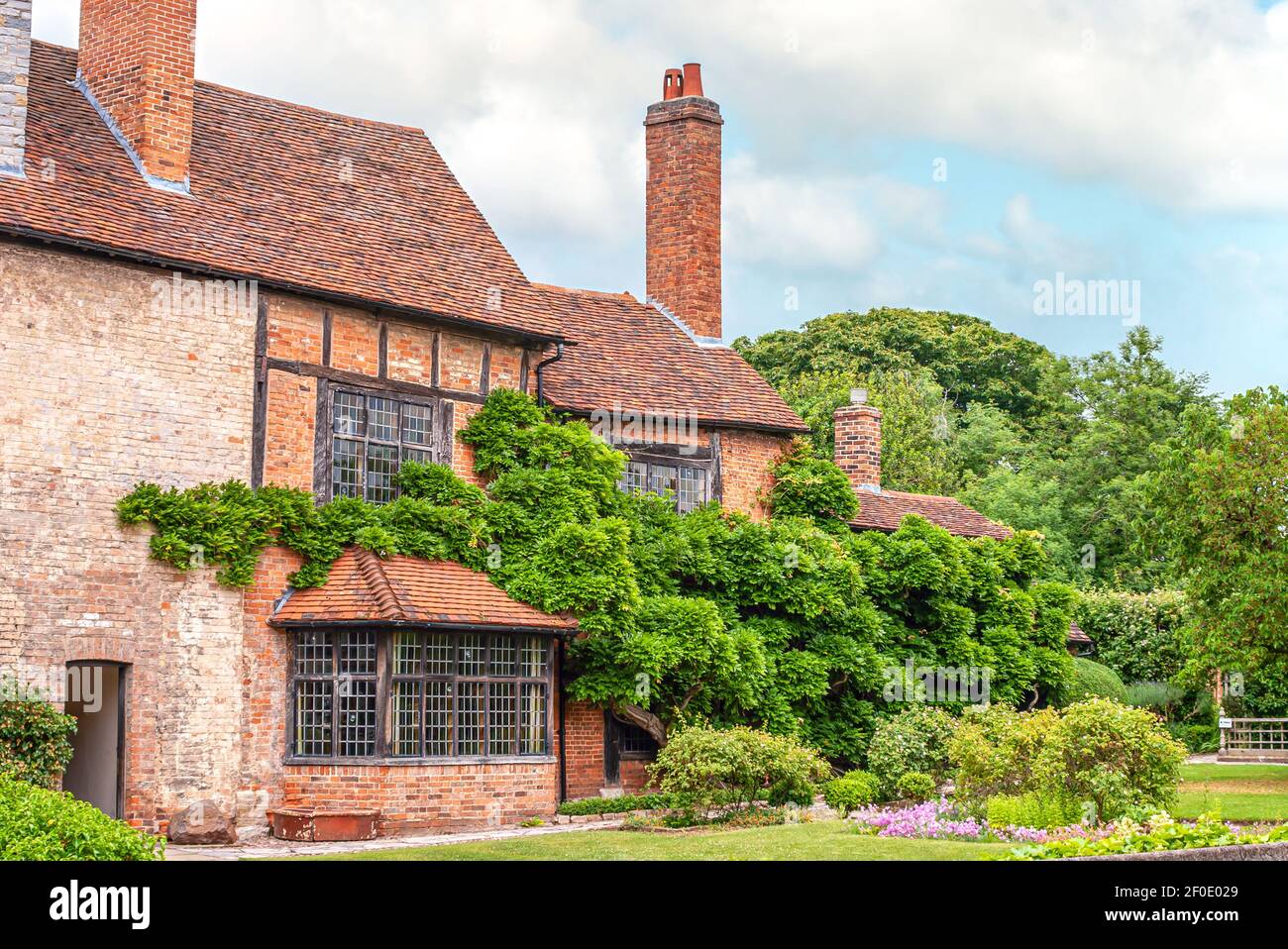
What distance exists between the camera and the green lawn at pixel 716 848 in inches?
600

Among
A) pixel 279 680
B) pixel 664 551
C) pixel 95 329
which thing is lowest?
pixel 279 680

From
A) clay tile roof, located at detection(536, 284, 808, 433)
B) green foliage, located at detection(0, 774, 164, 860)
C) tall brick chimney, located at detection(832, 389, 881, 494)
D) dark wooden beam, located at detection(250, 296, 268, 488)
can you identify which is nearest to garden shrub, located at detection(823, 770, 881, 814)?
clay tile roof, located at detection(536, 284, 808, 433)

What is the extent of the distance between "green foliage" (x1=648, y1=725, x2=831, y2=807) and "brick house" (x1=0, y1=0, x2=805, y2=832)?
7.75ft

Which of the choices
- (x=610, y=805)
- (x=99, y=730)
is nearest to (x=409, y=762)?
(x=610, y=805)

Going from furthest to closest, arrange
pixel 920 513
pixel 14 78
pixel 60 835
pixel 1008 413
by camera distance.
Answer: pixel 1008 413
pixel 920 513
pixel 14 78
pixel 60 835

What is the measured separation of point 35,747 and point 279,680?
372 cm

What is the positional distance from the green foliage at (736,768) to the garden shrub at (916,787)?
1.28m

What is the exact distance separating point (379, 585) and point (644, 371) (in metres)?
8.64

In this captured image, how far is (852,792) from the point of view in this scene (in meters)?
21.3

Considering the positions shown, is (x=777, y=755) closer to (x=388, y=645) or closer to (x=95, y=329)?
(x=388, y=645)

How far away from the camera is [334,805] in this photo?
20297mm

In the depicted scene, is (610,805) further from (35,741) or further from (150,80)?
(150,80)

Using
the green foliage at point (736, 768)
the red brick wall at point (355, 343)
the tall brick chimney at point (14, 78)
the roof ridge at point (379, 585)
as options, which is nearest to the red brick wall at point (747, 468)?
the green foliage at point (736, 768)
